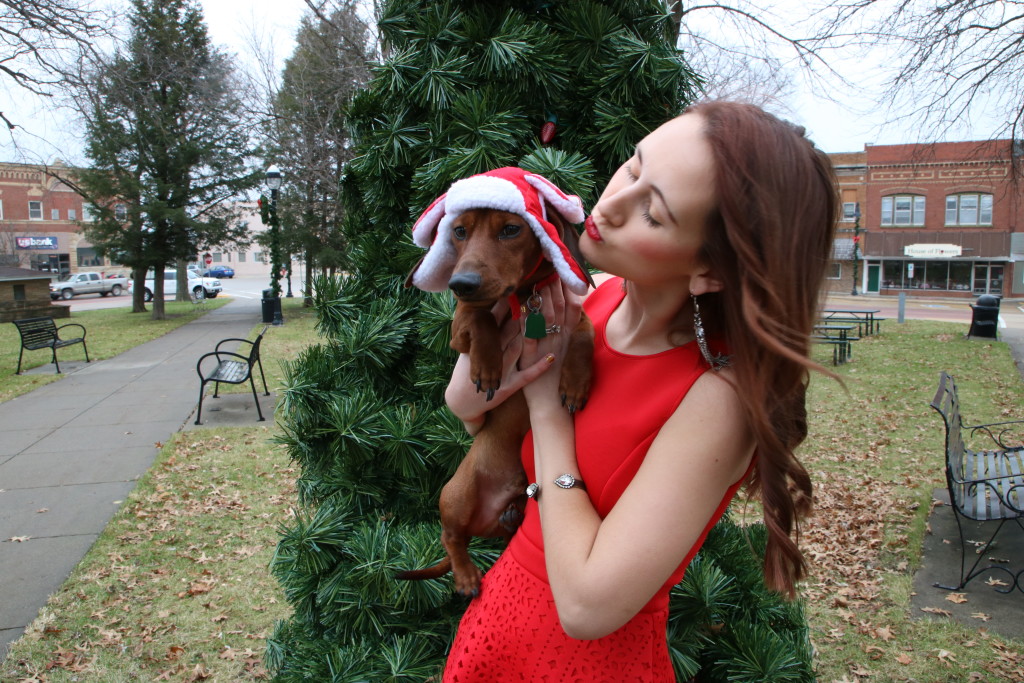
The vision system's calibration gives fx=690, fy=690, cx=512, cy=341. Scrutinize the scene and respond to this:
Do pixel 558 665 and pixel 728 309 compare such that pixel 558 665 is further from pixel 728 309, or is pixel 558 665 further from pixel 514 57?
A: pixel 514 57

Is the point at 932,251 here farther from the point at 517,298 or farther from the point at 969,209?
the point at 517,298

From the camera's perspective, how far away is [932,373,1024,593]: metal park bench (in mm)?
4453

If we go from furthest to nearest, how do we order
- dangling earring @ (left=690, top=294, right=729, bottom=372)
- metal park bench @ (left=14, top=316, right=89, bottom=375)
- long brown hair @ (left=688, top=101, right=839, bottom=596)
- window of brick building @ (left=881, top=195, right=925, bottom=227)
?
window of brick building @ (left=881, top=195, right=925, bottom=227)
metal park bench @ (left=14, top=316, right=89, bottom=375)
dangling earring @ (left=690, top=294, right=729, bottom=372)
long brown hair @ (left=688, top=101, right=839, bottom=596)

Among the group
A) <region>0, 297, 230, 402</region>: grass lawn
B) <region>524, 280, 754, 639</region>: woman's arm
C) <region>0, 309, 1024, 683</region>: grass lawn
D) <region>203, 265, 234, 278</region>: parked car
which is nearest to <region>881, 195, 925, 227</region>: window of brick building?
<region>0, 309, 1024, 683</region>: grass lawn

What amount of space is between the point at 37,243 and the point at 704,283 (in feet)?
199

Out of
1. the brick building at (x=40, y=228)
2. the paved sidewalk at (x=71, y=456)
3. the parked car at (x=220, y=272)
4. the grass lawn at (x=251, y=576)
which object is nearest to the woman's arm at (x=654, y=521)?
the grass lawn at (x=251, y=576)

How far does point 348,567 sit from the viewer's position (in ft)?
7.09

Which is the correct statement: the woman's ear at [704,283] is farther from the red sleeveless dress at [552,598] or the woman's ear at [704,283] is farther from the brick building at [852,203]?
the brick building at [852,203]

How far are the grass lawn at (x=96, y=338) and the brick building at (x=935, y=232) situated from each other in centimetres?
3150

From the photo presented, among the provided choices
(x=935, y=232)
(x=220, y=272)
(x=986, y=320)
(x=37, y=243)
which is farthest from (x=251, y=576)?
(x=220, y=272)

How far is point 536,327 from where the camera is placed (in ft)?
4.43

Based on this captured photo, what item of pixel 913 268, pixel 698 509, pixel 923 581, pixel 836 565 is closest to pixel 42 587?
pixel 698 509

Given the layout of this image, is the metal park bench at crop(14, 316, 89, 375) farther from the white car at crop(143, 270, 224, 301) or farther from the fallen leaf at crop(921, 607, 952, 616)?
the white car at crop(143, 270, 224, 301)

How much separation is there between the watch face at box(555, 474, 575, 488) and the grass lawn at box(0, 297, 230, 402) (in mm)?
12033
